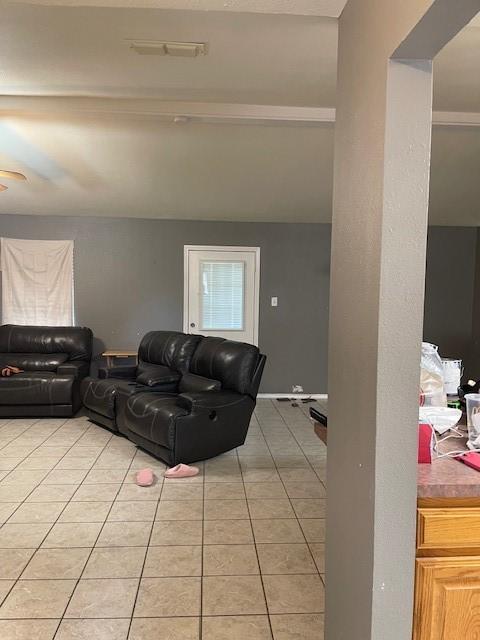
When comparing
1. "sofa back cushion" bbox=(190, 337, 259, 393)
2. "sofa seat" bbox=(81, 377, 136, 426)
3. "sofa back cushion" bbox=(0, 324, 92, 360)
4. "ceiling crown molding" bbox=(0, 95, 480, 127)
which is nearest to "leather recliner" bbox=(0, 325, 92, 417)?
"sofa back cushion" bbox=(0, 324, 92, 360)

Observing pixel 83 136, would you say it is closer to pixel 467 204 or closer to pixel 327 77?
pixel 327 77

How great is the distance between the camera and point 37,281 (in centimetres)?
560

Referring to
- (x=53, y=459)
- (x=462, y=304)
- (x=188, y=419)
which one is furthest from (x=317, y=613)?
(x=462, y=304)

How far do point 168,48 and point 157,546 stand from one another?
2456 millimetres

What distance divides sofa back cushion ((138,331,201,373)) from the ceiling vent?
274cm

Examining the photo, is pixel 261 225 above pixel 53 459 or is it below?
above

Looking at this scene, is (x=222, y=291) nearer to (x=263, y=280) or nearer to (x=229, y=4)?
(x=263, y=280)

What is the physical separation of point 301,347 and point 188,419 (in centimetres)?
287

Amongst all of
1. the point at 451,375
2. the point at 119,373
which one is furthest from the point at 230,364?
the point at 451,375

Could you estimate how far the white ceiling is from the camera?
180 cm

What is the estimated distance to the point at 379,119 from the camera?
113cm

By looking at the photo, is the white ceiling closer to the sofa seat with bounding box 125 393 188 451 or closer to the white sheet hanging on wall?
the white sheet hanging on wall

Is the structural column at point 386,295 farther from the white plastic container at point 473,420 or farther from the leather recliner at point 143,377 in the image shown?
the leather recliner at point 143,377

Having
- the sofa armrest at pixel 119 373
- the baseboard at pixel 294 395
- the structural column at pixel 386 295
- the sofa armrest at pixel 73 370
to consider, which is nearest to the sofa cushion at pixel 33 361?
the sofa armrest at pixel 73 370
